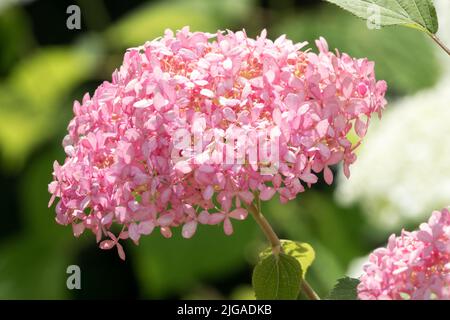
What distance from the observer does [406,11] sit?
865 millimetres

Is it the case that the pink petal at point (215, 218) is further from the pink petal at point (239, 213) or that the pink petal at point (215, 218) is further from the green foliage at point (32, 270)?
the green foliage at point (32, 270)

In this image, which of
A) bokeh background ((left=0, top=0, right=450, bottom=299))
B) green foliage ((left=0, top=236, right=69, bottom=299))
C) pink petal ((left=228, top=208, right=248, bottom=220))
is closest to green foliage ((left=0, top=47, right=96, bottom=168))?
bokeh background ((left=0, top=0, right=450, bottom=299))

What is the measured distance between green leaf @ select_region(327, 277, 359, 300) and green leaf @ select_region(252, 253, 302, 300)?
0.03m

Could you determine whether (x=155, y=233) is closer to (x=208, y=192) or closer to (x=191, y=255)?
(x=191, y=255)

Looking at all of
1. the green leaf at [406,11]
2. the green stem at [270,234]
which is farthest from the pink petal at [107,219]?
the green leaf at [406,11]

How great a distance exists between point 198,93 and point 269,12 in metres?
1.81

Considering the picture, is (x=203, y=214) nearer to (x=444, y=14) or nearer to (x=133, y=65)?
(x=133, y=65)

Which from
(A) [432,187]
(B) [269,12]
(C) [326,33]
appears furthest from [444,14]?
(B) [269,12]

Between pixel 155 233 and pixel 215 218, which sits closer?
pixel 215 218

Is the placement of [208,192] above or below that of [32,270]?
above

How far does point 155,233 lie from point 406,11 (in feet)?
4.35

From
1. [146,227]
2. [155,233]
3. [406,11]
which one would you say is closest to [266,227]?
[146,227]

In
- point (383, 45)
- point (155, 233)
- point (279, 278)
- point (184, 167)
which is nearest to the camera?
point (184, 167)

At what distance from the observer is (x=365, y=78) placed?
84 centimetres
